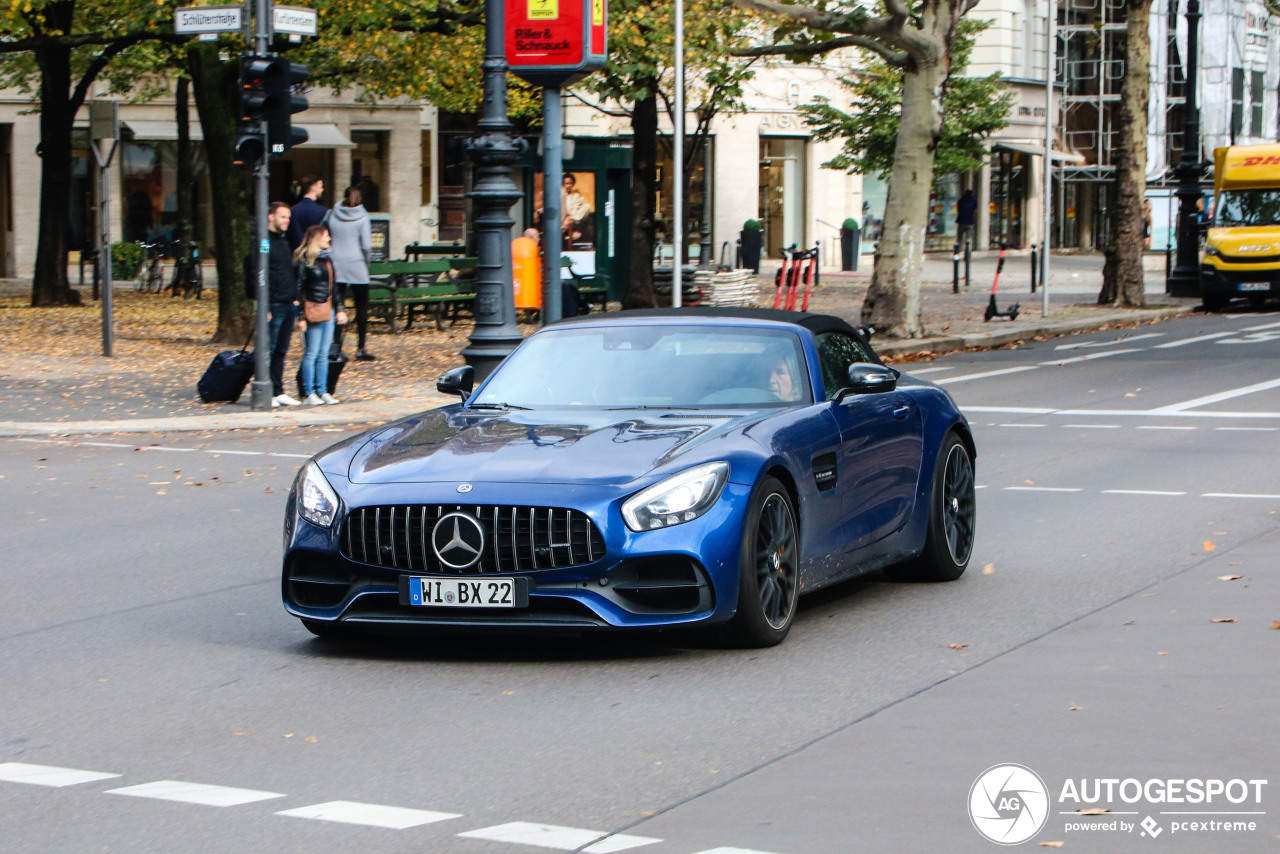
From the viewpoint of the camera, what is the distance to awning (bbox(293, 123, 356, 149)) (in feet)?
152

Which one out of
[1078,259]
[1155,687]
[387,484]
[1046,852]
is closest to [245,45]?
[387,484]

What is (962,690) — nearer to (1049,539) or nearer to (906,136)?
(1049,539)

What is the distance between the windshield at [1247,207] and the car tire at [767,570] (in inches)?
1134

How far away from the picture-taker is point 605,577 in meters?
6.93

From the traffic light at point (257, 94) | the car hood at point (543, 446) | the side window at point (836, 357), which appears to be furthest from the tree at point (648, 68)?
the car hood at point (543, 446)

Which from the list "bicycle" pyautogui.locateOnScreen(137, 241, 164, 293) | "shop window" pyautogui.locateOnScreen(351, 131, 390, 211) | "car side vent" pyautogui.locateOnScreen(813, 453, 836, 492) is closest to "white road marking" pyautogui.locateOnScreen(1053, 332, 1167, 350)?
"car side vent" pyautogui.locateOnScreen(813, 453, 836, 492)

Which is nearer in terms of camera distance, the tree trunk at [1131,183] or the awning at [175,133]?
the tree trunk at [1131,183]

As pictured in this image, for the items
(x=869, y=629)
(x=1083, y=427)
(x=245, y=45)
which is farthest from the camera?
(x=245, y=45)

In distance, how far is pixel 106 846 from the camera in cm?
488

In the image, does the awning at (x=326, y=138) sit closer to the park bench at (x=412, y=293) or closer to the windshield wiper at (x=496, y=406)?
the park bench at (x=412, y=293)

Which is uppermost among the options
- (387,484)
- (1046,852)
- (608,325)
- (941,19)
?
(941,19)

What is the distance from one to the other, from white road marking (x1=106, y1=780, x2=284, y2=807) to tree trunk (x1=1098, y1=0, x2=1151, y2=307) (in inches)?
1207

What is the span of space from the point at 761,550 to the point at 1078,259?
52.7 m

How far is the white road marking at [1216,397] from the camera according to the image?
57.8 ft
